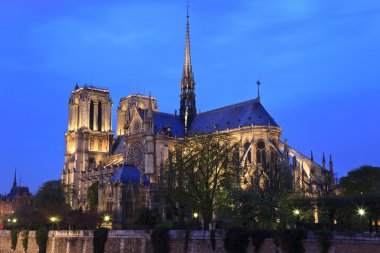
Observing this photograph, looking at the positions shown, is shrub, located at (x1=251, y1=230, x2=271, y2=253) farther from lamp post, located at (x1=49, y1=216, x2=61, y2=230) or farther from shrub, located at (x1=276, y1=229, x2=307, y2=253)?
lamp post, located at (x1=49, y1=216, x2=61, y2=230)

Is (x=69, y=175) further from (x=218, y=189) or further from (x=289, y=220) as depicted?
(x=289, y=220)

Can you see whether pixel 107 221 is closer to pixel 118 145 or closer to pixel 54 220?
pixel 54 220

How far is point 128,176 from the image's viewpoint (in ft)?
250

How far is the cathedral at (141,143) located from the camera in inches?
2886

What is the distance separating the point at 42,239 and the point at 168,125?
111 feet

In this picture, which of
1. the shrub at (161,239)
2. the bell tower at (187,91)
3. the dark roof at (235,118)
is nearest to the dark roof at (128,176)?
the dark roof at (235,118)

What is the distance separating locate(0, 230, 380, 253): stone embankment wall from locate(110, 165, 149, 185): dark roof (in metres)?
14.6

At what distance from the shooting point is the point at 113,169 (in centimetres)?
8888

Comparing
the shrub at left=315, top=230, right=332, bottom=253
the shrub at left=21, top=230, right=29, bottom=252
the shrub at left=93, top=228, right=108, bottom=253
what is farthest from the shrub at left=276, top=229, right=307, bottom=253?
the shrub at left=21, top=230, right=29, bottom=252

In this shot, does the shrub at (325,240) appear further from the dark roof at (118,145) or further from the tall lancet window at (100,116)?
the tall lancet window at (100,116)

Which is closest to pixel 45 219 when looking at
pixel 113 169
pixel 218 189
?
pixel 113 169

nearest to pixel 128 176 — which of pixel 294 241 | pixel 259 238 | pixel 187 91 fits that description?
pixel 187 91

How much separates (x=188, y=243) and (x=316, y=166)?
144 ft

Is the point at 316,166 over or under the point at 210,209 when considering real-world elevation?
over
